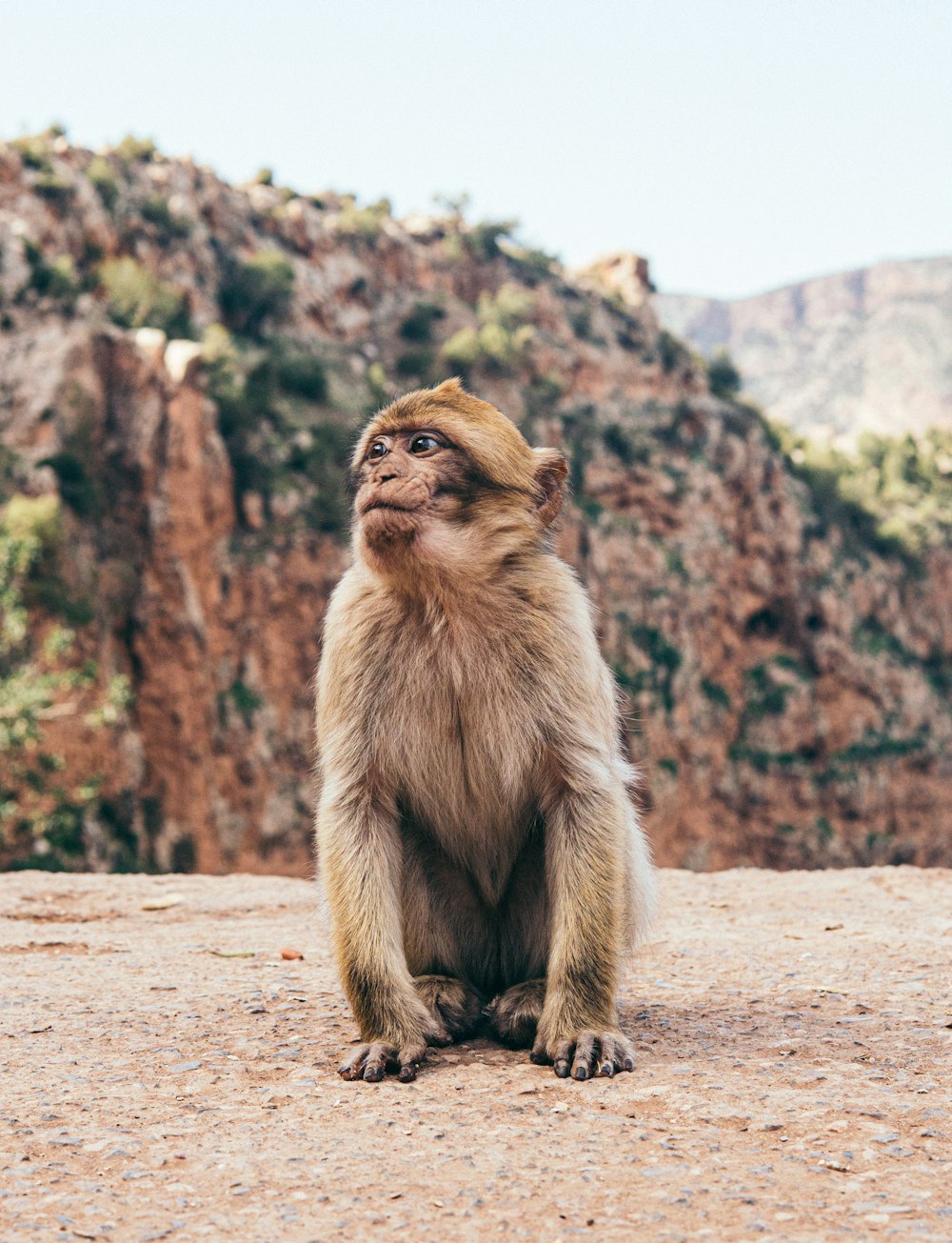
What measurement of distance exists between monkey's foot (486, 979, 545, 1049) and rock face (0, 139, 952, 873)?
1887 cm

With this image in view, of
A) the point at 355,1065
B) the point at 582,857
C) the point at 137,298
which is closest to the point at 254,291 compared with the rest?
the point at 137,298

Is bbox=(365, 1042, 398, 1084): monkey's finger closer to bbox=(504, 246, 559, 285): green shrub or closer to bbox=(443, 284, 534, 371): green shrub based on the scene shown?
bbox=(443, 284, 534, 371): green shrub

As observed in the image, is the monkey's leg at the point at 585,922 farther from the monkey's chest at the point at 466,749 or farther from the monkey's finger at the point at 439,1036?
the monkey's finger at the point at 439,1036

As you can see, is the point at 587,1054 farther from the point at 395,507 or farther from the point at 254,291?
the point at 254,291

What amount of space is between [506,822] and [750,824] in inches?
1599

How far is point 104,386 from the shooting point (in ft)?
93.2

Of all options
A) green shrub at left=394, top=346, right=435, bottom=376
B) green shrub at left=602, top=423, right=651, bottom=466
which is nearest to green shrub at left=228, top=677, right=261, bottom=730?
green shrub at left=394, top=346, right=435, bottom=376

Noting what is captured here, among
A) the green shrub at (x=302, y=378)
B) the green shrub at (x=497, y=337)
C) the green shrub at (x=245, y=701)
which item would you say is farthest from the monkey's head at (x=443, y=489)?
the green shrub at (x=497, y=337)

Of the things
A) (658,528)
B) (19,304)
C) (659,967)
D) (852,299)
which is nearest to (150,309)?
(19,304)

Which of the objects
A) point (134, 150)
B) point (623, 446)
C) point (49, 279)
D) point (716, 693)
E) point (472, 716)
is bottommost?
point (716, 693)

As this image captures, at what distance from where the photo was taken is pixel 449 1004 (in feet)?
13.2

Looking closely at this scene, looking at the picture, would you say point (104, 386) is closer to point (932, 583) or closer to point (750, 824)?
point (750, 824)

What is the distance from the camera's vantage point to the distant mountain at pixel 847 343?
4830 inches

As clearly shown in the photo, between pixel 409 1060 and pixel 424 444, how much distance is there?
2.04 metres
